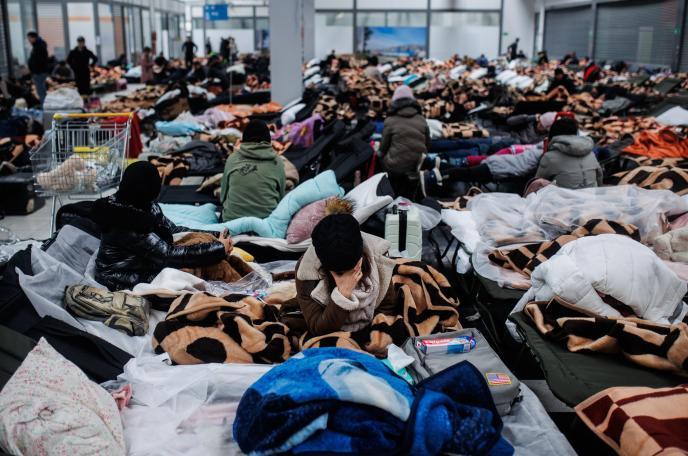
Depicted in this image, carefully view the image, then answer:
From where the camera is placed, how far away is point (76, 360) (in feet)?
8.91

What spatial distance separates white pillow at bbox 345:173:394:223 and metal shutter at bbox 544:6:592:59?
21.4m

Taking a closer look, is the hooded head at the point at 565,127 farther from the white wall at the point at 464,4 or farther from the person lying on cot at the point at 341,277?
the white wall at the point at 464,4

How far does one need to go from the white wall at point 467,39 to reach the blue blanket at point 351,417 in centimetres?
2970

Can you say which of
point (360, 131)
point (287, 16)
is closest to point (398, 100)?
point (360, 131)

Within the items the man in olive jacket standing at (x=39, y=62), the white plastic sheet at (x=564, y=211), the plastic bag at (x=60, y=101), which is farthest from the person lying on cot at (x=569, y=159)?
the man in olive jacket standing at (x=39, y=62)

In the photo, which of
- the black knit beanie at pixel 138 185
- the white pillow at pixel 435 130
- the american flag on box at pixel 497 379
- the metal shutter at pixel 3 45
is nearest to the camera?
the american flag on box at pixel 497 379

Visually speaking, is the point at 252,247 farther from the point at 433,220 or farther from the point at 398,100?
the point at 398,100

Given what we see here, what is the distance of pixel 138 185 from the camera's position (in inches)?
134

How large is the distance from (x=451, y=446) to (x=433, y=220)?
2.88m

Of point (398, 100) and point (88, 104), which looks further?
point (88, 104)

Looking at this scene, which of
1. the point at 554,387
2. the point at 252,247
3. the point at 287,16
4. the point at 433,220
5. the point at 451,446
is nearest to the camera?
the point at 451,446

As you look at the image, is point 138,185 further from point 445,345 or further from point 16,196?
point 16,196

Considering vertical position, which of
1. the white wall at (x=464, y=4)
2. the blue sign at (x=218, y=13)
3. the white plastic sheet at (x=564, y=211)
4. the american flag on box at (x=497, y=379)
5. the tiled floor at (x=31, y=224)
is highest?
the white wall at (x=464, y=4)

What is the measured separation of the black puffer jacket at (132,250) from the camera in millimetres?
3422
